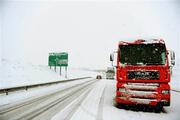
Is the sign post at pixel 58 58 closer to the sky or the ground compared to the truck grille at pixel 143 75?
closer to the sky

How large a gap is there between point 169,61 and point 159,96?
5.78 ft

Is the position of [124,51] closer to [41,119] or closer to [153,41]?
[153,41]

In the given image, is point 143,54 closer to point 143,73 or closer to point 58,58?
point 143,73

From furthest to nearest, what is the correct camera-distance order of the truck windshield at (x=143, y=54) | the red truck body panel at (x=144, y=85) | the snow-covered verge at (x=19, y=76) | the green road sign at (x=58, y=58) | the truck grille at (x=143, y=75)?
the green road sign at (x=58, y=58) → the snow-covered verge at (x=19, y=76) → the truck windshield at (x=143, y=54) → the truck grille at (x=143, y=75) → the red truck body panel at (x=144, y=85)

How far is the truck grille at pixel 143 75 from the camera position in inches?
370

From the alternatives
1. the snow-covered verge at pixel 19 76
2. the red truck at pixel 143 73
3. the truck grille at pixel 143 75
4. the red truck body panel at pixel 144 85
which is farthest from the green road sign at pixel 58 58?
the truck grille at pixel 143 75

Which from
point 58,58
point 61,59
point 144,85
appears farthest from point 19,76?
point 144,85

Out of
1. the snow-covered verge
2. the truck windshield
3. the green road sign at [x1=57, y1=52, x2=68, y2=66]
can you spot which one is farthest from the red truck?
the green road sign at [x1=57, y1=52, x2=68, y2=66]

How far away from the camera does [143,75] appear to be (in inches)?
374

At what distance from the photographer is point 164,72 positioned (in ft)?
30.8

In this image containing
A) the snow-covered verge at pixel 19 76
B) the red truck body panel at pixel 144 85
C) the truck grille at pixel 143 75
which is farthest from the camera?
the snow-covered verge at pixel 19 76

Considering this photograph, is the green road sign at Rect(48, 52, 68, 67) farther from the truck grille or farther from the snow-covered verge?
the truck grille

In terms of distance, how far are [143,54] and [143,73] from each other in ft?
3.39

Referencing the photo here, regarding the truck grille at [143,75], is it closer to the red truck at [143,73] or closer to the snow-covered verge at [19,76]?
the red truck at [143,73]
